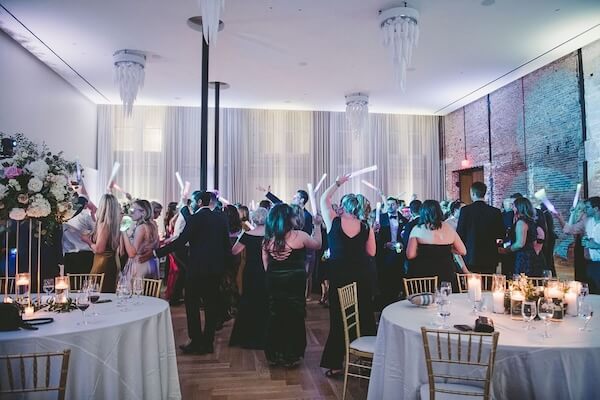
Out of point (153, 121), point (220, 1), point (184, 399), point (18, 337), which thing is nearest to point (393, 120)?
point (153, 121)

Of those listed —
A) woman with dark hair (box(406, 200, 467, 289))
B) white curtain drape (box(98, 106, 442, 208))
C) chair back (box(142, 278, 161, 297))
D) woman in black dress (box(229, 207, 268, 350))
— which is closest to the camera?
chair back (box(142, 278, 161, 297))

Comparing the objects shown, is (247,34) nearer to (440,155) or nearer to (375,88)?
(375,88)

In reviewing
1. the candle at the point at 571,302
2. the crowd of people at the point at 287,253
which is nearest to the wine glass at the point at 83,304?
the crowd of people at the point at 287,253

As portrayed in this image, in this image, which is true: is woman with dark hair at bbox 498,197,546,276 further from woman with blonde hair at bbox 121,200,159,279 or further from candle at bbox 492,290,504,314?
woman with blonde hair at bbox 121,200,159,279

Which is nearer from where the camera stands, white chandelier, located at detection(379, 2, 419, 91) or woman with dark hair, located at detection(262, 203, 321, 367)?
woman with dark hair, located at detection(262, 203, 321, 367)

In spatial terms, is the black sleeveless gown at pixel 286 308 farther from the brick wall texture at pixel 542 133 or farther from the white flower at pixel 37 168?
the brick wall texture at pixel 542 133

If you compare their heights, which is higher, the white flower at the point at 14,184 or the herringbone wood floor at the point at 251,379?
the white flower at the point at 14,184

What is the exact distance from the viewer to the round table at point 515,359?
2041mm

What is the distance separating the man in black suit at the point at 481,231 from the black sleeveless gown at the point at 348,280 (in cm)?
198

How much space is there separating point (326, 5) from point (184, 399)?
4.66 m

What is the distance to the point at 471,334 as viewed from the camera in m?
2.07

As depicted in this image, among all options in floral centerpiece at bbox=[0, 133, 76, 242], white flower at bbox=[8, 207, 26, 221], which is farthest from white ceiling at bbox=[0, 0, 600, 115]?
white flower at bbox=[8, 207, 26, 221]

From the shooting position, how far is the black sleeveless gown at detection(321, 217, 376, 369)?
147 inches

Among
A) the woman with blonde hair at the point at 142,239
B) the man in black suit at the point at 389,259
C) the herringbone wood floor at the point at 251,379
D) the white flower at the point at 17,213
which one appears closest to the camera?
the white flower at the point at 17,213
